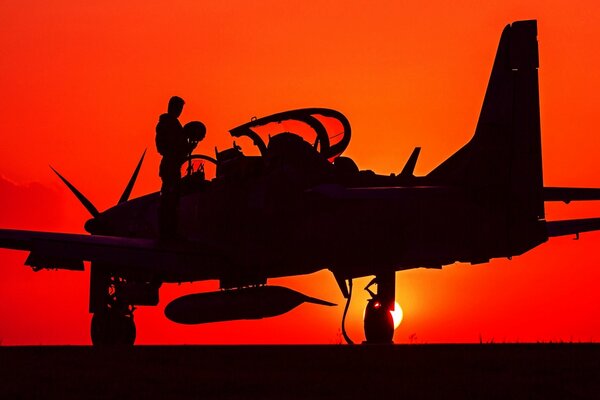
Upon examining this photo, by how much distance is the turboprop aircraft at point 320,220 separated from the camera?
15.4 metres

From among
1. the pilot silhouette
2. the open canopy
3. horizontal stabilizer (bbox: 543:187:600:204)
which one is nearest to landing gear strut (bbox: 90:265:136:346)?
the pilot silhouette

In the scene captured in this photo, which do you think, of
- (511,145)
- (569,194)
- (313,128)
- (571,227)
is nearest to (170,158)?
(313,128)

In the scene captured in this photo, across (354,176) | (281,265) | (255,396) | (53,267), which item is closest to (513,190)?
(354,176)

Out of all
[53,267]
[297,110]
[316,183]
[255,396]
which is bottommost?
[255,396]

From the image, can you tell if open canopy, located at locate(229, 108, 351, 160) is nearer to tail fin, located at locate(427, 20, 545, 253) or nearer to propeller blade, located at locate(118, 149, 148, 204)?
tail fin, located at locate(427, 20, 545, 253)

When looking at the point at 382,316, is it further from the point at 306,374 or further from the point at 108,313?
the point at 306,374

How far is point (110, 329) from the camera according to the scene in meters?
18.0

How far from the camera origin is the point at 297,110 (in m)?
18.0

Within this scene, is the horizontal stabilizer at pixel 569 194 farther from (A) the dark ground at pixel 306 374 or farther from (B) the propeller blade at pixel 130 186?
(B) the propeller blade at pixel 130 186

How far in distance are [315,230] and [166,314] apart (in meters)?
2.90

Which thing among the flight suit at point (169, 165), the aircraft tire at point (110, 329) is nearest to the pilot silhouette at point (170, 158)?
the flight suit at point (169, 165)

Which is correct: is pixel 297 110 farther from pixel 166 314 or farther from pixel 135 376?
pixel 135 376

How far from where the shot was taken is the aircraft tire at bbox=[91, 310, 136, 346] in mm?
18016

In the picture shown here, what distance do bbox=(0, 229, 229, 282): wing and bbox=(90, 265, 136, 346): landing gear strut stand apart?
657 millimetres
